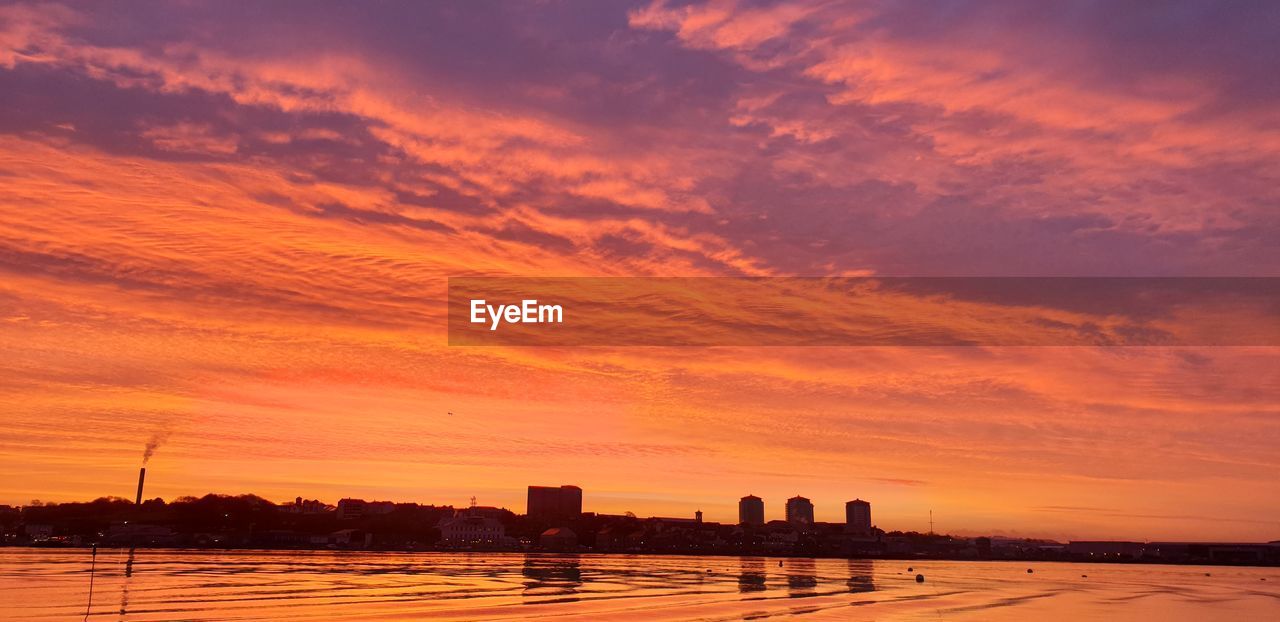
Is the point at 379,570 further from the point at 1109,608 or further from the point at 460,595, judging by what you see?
the point at 1109,608

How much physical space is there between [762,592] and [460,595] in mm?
33259

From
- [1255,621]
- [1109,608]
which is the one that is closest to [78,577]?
[1109,608]

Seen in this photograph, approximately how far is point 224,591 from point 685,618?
38.7 metres

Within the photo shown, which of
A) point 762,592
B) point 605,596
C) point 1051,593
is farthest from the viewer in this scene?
point 1051,593

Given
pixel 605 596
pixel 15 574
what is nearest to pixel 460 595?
pixel 605 596

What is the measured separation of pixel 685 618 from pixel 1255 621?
5587 centimetres

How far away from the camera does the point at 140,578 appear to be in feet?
289

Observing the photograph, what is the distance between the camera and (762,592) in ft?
314

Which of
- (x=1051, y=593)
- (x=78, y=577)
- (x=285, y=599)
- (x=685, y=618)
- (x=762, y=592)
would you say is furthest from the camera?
(x=1051, y=593)

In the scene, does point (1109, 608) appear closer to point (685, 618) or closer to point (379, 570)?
point (685, 618)

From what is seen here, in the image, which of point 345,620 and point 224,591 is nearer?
point 345,620

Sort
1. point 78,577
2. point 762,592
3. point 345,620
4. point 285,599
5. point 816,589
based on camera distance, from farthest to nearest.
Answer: point 816,589 → point 762,592 → point 78,577 → point 285,599 → point 345,620

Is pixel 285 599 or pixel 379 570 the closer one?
pixel 285 599

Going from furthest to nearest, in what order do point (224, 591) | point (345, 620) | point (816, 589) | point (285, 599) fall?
point (816, 589)
point (224, 591)
point (285, 599)
point (345, 620)
